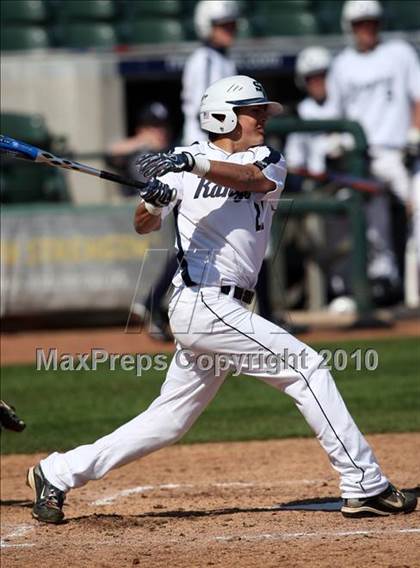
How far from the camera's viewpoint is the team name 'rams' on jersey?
217 inches

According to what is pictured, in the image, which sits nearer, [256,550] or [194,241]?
[256,550]

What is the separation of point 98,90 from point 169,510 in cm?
846

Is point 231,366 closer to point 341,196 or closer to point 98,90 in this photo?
point 341,196

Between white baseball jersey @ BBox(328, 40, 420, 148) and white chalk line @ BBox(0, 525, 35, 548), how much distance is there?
706 centimetres

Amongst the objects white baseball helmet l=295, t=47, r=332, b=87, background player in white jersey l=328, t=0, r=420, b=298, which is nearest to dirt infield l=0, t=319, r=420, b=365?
background player in white jersey l=328, t=0, r=420, b=298

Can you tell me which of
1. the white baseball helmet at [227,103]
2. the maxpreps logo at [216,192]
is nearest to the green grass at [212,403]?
the maxpreps logo at [216,192]

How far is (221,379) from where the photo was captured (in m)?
5.65

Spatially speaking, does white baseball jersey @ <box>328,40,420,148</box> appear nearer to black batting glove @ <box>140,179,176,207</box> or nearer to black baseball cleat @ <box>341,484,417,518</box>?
black baseball cleat @ <box>341,484,417,518</box>

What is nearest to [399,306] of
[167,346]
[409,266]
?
[409,266]

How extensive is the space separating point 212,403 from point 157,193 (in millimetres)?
4016

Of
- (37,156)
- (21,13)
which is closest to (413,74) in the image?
(21,13)

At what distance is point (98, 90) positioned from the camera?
13.8 metres

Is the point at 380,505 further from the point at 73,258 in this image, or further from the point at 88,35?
the point at 88,35

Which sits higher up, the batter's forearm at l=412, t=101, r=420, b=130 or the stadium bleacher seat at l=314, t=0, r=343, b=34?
the stadium bleacher seat at l=314, t=0, r=343, b=34
